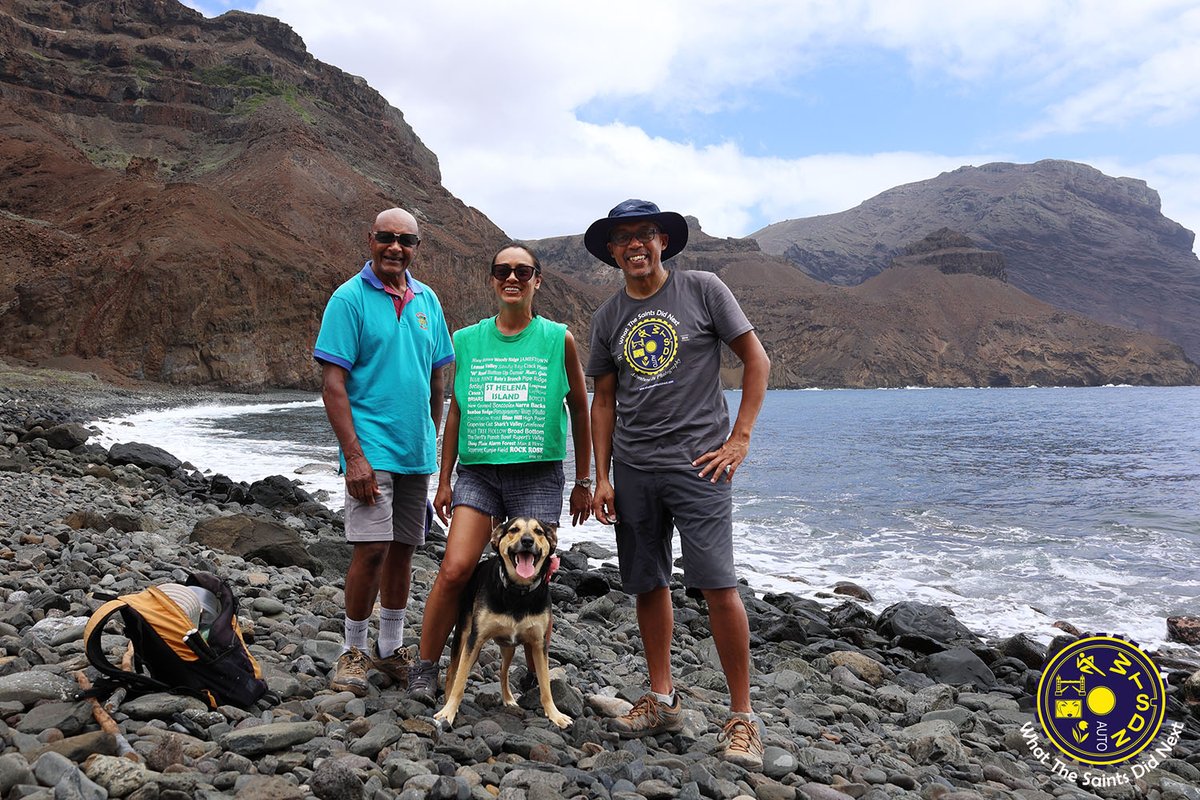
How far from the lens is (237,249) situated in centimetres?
6656

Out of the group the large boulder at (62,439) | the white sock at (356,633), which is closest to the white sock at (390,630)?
the white sock at (356,633)

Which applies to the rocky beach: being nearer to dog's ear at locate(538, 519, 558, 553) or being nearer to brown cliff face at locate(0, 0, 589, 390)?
dog's ear at locate(538, 519, 558, 553)

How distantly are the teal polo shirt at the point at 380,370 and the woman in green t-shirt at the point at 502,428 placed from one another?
0.75 ft

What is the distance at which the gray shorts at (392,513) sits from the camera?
12.7 feet

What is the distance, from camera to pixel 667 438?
12.6 ft

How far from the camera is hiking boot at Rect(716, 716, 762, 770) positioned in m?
3.72

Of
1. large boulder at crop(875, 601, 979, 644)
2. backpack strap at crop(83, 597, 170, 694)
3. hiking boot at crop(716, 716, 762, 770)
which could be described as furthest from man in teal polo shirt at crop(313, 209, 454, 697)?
large boulder at crop(875, 601, 979, 644)

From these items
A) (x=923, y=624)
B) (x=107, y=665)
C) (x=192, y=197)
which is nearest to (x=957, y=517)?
(x=923, y=624)

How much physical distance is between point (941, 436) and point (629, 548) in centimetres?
4680

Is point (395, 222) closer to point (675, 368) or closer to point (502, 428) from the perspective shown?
point (502, 428)

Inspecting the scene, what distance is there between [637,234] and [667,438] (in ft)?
3.58

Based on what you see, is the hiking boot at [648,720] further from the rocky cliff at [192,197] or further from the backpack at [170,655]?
the rocky cliff at [192,197]

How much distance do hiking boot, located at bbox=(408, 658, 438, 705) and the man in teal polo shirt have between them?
0.29 meters

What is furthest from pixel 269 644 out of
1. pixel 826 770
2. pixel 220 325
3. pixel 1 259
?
pixel 1 259
